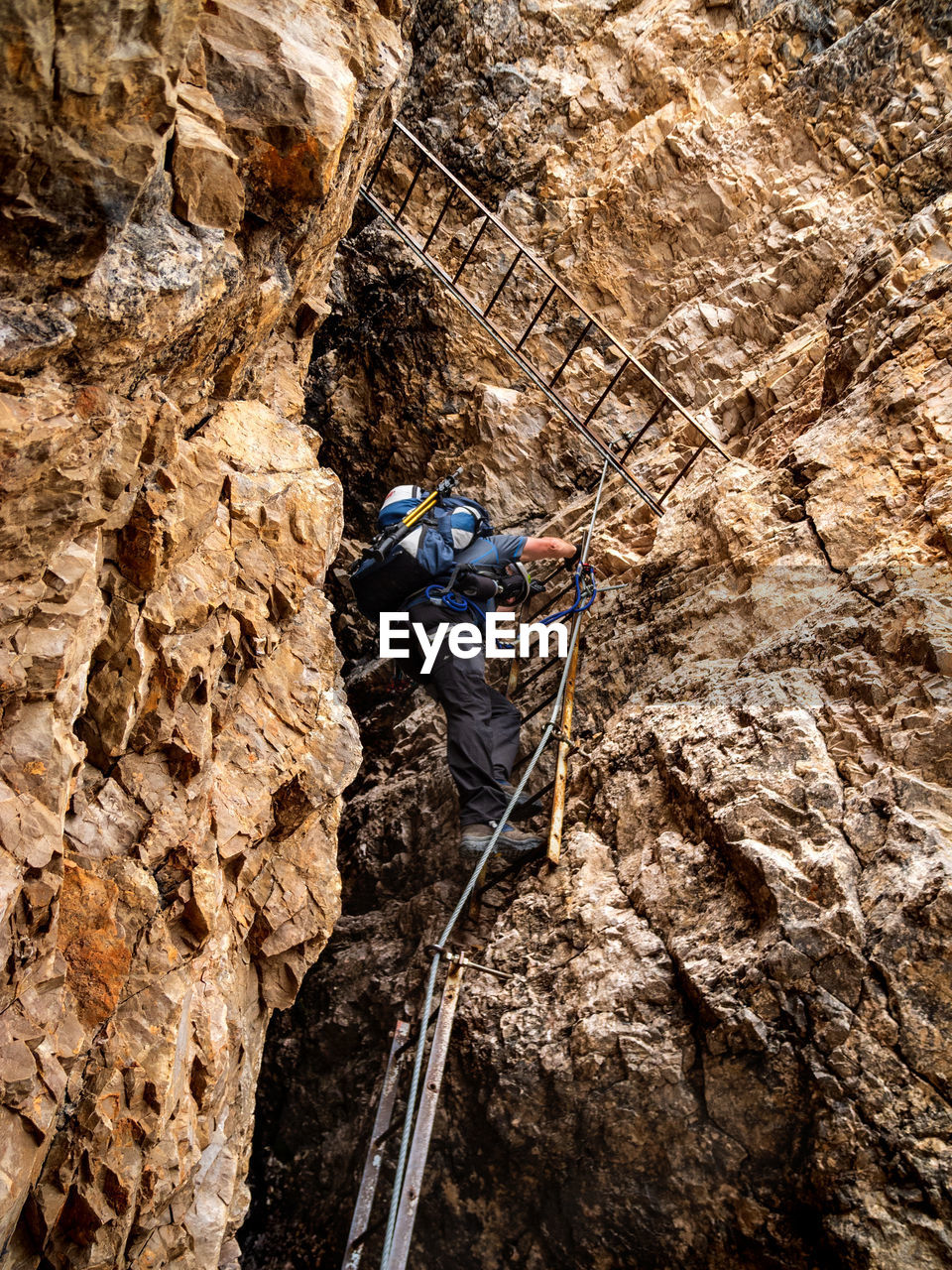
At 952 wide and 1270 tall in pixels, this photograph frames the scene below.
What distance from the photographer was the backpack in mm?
6113

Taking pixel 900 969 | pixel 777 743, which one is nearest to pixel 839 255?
pixel 777 743

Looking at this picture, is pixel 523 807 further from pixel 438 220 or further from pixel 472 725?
pixel 438 220

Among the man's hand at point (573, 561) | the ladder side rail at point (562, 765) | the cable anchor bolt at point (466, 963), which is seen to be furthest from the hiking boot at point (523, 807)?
the man's hand at point (573, 561)

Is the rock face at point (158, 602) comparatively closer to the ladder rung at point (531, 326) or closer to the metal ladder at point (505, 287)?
the ladder rung at point (531, 326)

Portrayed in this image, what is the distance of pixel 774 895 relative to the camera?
402cm

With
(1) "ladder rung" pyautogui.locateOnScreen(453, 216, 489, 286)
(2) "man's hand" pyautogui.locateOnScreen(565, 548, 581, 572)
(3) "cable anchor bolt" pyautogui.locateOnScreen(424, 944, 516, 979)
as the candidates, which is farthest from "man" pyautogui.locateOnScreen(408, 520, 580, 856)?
(1) "ladder rung" pyautogui.locateOnScreen(453, 216, 489, 286)

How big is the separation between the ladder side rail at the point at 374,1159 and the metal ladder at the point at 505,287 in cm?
471

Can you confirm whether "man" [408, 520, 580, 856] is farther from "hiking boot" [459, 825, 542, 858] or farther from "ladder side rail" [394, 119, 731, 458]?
"ladder side rail" [394, 119, 731, 458]

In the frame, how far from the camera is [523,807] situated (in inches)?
226

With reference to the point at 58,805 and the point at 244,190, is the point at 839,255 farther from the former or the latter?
the point at 58,805

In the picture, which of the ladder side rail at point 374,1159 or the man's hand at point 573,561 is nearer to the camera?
the ladder side rail at point 374,1159

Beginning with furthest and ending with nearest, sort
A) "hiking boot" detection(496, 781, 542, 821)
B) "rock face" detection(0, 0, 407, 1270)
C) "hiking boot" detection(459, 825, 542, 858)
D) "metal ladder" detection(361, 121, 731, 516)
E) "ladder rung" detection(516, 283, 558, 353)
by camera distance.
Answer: "metal ladder" detection(361, 121, 731, 516) < "ladder rung" detection(516, 283, 558, 353) < "hiking boot" detection(496, 781, 542, 821) < "hiking boot" detection(459, 825, 542, 858) < "rock face" detection(0, 0, 407, 1270)

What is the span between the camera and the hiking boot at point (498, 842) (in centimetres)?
541

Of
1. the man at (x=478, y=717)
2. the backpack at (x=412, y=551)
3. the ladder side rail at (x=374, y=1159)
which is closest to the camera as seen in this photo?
the ladder side rail at (x=374, y=1159)
